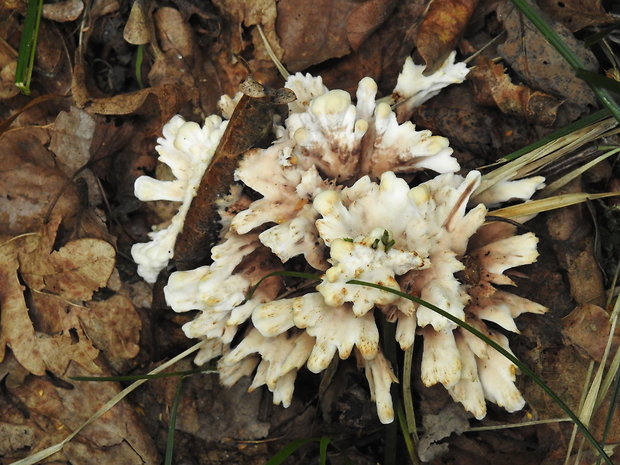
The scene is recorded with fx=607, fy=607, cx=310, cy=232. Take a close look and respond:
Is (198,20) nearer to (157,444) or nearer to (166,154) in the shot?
(166,154)

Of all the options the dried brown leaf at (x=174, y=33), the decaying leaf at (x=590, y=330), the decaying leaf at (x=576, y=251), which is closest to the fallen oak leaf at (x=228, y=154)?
the dried brown leaf at (x=174, y=33)

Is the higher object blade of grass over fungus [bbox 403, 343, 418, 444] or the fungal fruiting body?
the fungal fruiting body

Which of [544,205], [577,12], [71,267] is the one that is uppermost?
[577,12]

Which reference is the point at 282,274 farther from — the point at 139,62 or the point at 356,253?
the point at 139,62

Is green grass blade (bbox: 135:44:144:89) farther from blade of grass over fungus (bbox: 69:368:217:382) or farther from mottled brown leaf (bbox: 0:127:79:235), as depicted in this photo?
blade of grass over fungus (bbox: 69:368:217:382)

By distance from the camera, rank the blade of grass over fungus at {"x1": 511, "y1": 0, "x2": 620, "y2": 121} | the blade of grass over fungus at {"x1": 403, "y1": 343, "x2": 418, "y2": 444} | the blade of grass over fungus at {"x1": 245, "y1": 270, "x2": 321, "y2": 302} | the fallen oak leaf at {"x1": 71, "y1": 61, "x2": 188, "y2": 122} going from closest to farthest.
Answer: the blade of grass over fungus at {"x1": 511, "y1": 0, "x2": 620, "y2": 121} < the blade of grass over fungus at {"x1": 245, "y1": 270, "x2": 321, "y2": 302} < the blade of grass over fungus at {"x1": 403, "y1": 343, "x2": 418, "y2": 444} < the fallen oak leaf at {"x1": 71, "y1": 61, "x2": 188, "y2": 122}

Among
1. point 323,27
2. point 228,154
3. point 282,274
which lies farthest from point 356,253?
point 323,27

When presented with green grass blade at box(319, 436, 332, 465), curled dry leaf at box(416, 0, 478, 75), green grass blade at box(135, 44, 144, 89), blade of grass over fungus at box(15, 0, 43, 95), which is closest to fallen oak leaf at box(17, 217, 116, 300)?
blade of grass over fungus at box(15, 0, 43, 95)
